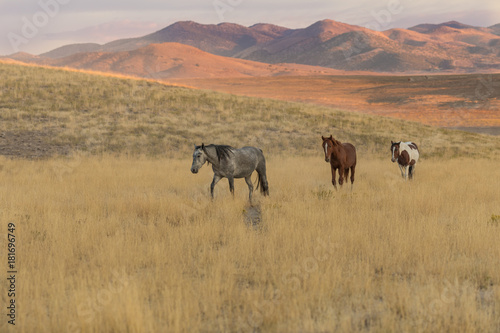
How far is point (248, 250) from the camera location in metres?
7.05

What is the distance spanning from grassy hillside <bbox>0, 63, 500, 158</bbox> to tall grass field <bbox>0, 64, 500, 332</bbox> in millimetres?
5066

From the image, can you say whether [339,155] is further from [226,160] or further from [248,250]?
[248,250]

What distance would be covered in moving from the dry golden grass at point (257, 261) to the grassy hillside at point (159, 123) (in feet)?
42.6

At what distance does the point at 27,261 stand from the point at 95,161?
45.3 feet

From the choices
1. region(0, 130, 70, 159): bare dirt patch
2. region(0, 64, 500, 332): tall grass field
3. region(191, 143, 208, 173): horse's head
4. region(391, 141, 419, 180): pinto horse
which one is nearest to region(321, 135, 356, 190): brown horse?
region(0, 64, 500, 332): tall grass field

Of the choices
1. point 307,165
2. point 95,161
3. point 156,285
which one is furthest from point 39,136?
point 156,285

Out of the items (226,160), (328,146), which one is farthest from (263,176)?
(328,146)

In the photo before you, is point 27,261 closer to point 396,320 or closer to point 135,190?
point 396,320

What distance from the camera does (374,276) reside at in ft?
20.2

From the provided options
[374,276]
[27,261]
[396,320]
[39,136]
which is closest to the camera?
[396,320]

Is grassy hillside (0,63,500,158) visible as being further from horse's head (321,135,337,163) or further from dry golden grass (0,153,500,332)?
dry golden grass (0,153,500,332)

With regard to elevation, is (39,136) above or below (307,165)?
above

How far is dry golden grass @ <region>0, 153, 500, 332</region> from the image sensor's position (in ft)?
15.7

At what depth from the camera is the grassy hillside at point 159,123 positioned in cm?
2498
